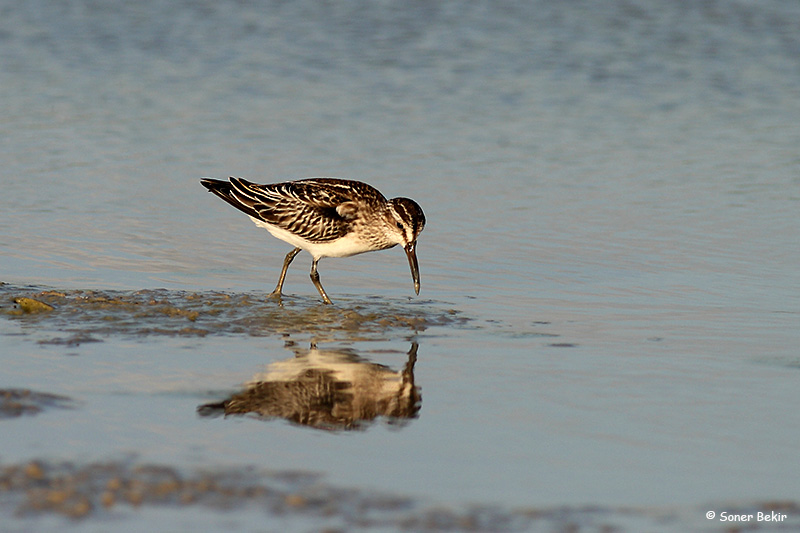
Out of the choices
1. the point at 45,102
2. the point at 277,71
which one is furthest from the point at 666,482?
the point at 277,71

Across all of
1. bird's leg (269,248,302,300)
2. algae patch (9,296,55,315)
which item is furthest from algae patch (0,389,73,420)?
bird's leg (269,248,302,300)

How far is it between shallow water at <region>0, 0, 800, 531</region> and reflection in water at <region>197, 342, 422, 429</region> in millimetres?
117

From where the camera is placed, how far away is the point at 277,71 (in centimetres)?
1973

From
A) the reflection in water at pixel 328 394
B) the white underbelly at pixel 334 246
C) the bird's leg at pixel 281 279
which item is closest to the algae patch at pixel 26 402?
the reflection in water at pixel 328 394

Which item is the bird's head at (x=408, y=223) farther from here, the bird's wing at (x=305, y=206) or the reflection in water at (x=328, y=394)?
the reflection in water at (x=328, y=394)

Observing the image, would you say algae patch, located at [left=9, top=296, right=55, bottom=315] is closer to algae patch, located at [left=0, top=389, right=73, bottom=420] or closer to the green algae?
the green algae

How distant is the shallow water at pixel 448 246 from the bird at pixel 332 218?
0.36 m

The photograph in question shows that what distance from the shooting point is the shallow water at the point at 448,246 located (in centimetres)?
589

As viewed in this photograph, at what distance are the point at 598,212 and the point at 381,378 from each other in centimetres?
556

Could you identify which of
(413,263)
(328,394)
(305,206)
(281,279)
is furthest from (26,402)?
(305,206)

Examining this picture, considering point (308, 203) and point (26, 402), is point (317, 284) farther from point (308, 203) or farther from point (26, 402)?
point (26, 402)

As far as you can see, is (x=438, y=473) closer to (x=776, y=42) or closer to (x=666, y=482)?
(x=666, y=482)

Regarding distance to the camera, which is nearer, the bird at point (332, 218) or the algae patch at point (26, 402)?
the algae patch at point (26, 402)

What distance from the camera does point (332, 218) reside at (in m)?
9.98
